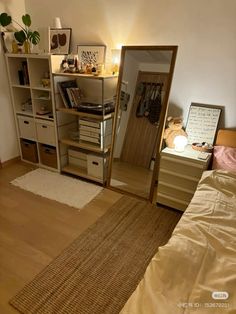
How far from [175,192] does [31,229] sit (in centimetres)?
136

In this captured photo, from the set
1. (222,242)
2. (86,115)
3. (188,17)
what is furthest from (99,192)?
(188,17)

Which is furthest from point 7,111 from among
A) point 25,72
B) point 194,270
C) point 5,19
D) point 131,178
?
point 194,270

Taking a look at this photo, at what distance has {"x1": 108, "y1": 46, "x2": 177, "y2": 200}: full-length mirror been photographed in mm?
2205

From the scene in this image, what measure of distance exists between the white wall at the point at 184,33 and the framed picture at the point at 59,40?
0.18m

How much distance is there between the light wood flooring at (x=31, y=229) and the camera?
1.64 meters

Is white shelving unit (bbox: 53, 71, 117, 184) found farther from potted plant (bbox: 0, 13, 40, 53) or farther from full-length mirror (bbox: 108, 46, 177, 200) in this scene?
potted plant (bbox: 0, 13, 40, 53)

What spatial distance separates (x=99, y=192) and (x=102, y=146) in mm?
A: 510

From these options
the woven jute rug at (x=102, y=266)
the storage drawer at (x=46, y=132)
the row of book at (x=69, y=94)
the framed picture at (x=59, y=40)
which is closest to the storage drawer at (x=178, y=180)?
the woven jute rug at (x=102, y=266)

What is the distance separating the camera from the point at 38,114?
2.88m

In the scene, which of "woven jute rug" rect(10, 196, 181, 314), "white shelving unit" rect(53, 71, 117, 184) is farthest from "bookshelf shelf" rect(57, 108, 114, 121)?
"woven jute rug" rect(10, 196, 181, 314)

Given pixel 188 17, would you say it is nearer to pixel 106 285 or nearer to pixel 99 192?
pixel 99 192

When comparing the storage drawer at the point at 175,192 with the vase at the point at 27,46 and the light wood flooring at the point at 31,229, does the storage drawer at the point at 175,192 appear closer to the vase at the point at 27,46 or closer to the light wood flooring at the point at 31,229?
the light wood flooring at the point at 31,229

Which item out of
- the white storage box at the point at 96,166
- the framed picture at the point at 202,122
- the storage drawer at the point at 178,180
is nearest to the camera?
the storage drawer at the point at 178,180

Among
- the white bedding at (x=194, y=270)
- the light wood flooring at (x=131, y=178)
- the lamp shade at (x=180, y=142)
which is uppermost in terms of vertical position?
the lamp shade at (x=180, y=142)
